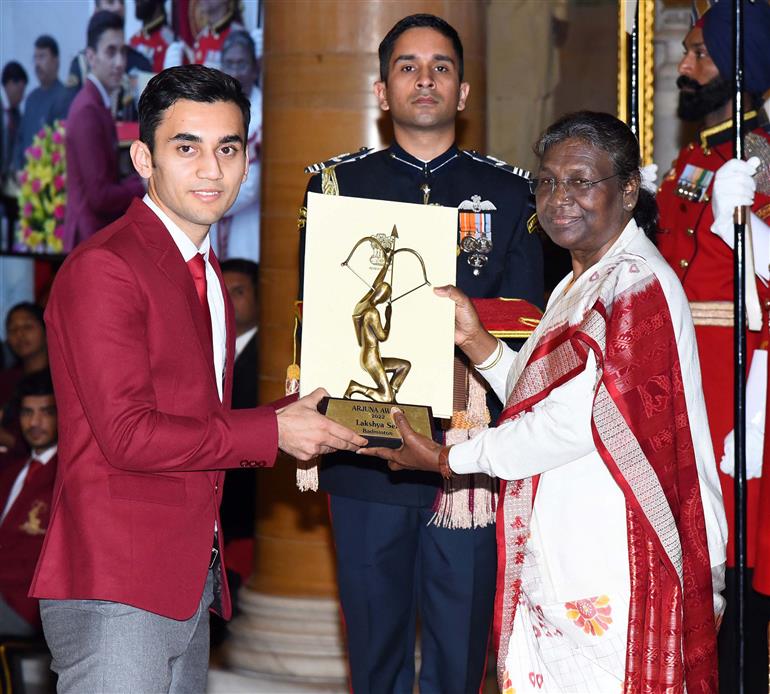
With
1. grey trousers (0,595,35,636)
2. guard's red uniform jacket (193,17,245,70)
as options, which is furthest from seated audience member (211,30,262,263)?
grey trousers (0,595,35,636)

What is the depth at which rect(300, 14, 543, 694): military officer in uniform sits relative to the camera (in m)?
3.62

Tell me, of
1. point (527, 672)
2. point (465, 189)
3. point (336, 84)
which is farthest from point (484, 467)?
point (336, 84)

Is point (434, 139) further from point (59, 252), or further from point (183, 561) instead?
point (59, 252)

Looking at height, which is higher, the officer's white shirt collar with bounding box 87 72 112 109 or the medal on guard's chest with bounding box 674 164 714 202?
the officer's white shirt collar with bounding box 87 72 112 109

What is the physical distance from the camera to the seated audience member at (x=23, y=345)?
657 centimetres

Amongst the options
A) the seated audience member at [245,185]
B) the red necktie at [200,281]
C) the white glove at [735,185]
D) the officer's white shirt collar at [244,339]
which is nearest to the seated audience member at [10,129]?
the seated audience member at [245,185]

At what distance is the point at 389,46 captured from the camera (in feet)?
12.6

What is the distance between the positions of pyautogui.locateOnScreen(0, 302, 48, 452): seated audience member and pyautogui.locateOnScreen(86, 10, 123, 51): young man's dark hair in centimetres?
136

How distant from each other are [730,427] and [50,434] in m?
3.16

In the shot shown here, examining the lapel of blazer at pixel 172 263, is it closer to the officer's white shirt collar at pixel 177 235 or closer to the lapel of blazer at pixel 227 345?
the officer's white shirt collar at pixel 177 235

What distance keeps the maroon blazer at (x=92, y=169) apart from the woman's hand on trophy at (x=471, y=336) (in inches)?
132

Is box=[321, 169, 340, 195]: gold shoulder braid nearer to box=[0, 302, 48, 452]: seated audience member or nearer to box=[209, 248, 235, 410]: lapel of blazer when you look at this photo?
box=[209, 248, 235, 410]: lapel of blazer

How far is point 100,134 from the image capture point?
21.2ft

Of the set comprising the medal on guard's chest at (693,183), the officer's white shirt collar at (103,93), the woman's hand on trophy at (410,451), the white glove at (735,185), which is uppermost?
the officer's white shirt collar at (103,93)
